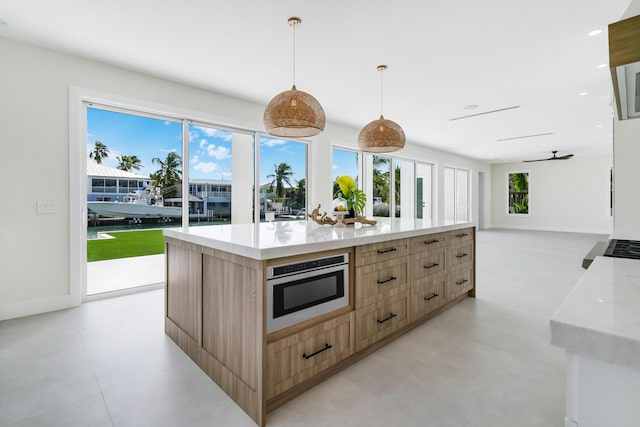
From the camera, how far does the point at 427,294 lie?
2.71m

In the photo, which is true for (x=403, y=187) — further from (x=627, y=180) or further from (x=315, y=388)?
(x=315, y=388)

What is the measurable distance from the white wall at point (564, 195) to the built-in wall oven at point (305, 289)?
39.2 feet

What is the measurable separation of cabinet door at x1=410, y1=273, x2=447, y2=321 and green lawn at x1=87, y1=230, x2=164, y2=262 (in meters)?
3.44

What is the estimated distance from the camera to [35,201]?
310 centimetres

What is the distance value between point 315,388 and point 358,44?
303 cm

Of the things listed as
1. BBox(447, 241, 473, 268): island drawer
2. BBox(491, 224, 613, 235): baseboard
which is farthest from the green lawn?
BBox(491, 224, 613, 235): baseboard

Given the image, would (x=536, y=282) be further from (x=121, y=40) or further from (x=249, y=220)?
(x=121, y=40)

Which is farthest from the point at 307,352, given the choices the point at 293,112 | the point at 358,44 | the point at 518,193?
the point at 518,193

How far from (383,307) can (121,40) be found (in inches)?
136

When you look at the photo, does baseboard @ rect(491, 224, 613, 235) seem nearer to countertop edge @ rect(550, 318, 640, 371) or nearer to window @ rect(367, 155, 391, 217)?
window @ rect(367, 155, 391, 217)

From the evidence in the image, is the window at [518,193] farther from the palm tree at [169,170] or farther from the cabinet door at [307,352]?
the cabinet door at [307,352]

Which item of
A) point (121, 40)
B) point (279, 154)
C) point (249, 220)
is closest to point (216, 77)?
point (121, 40)

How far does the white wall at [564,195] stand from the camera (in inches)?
393

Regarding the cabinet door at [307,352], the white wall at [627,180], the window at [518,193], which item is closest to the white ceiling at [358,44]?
the white wall at [627,180]
